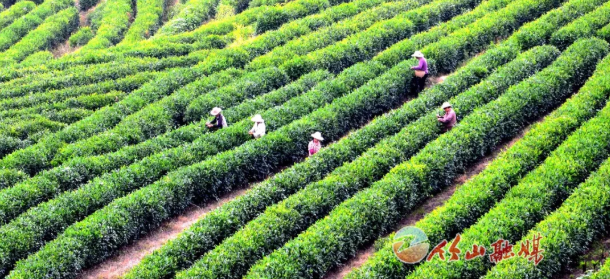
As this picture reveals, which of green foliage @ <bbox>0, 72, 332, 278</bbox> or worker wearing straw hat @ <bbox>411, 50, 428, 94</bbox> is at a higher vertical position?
green foliage @ <bbox>0, 72, 332, 278</bbox>

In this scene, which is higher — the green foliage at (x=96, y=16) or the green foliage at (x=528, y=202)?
the green foliage at (x=96, y=16)

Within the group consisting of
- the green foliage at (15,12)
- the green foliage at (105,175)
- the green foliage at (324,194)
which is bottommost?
the green foliage at (324,194)

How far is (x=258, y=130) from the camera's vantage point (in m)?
21.5

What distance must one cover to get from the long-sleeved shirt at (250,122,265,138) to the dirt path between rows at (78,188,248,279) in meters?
2.31

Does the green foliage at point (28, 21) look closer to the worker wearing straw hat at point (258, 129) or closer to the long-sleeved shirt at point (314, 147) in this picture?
the worker wearing straw hat at point (258, 129)

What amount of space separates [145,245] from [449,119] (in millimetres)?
10112

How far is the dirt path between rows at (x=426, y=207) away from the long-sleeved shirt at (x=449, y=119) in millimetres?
1458

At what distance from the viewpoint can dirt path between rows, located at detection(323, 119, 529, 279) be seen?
15984 mm

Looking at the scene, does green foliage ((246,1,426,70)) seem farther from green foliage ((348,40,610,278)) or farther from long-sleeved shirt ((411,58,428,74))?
green foliage ((348,40,610,278))

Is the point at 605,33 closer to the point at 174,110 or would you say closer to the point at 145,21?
the point at 174,110

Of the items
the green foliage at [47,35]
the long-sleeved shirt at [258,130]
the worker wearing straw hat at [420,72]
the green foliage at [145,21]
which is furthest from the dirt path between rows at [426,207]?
the green foliage at [47,35]

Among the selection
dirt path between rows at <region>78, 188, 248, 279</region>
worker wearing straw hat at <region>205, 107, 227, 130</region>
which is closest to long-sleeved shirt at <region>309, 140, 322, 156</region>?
dirt path between rows at <region>78, 188, 248, 279</region>

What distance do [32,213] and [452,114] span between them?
12917 mm

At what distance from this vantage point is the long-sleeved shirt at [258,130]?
70.5 ft
